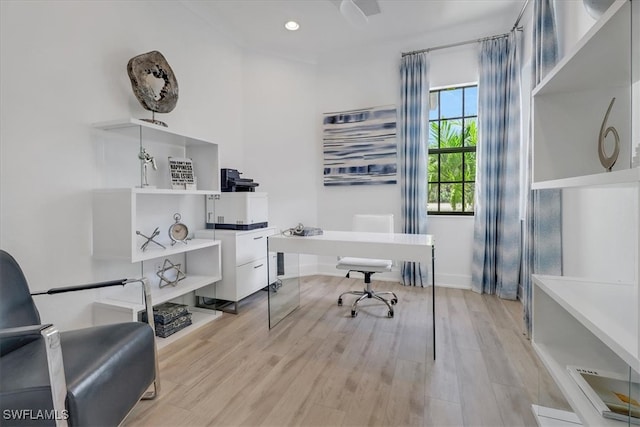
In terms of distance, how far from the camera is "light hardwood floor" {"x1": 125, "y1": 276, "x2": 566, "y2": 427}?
4.98ft

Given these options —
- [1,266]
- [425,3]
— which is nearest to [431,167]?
[425,3]

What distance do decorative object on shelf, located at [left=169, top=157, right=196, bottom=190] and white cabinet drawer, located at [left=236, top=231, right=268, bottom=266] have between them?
0.66 meters

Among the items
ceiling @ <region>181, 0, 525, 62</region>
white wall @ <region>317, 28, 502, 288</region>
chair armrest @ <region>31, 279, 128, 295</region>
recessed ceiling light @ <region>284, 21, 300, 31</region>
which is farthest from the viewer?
white wall @ <region>317, 28, 502, 288</region>

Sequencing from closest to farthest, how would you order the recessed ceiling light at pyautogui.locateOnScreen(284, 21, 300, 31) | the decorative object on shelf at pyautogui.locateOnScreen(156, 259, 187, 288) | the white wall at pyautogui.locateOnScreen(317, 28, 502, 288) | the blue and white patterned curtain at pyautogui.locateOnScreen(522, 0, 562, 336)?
the blue and white patterned curtain at pyautogui.locateOnScreen(522, 0, 562, 336)
the decorative object on shelf at pyautogui.locateOnScreen(156, 259, 187, 288)
the recessed ceiling light at pyautogui.locateOnScreen(284, 21, 300, 31)
the white wall at pyautogui.locateOnScreen(317, 28, 502, 288)

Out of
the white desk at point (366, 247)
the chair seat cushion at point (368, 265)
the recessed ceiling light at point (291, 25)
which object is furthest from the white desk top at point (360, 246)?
the recessed ceiling light at point (291, 25)

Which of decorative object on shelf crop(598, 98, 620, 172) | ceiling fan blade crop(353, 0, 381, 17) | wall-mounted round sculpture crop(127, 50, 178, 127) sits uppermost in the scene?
ceiling fan blade crop(353, 0, 381, 17)

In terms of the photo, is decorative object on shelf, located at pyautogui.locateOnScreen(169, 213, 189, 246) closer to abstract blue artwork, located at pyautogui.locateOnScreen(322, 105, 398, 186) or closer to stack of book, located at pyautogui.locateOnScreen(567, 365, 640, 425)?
abstract blue artwork, located at pyautogui.locateOnScreen(322, 105, 398, 186)

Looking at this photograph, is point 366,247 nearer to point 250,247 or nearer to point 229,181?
point 250,247

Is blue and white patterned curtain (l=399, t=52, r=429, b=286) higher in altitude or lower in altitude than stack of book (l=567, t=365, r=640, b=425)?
higher

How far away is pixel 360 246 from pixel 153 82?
7.07 feet

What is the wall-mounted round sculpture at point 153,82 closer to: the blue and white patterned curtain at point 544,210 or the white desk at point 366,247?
the white desk at point 366,247

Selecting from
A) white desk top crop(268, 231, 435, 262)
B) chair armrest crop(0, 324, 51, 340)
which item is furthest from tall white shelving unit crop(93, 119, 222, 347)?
chair armrest crop(0, 324, 51, 340)

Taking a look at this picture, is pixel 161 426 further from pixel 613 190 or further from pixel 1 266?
pixel 613 190

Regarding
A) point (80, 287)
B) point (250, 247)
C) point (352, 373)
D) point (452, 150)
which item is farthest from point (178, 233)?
point (452, 150)
